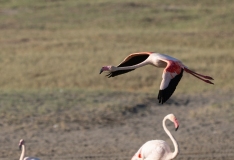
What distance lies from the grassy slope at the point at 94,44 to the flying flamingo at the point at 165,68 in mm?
5078

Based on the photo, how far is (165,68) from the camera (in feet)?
16.9

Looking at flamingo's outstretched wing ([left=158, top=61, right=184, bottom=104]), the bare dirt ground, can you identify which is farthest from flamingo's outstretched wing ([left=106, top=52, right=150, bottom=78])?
the bare dirt ground

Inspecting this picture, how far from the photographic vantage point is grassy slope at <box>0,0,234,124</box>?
13297 millimetres

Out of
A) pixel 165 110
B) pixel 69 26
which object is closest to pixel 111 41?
pixel 69 26

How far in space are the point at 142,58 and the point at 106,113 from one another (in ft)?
17.1

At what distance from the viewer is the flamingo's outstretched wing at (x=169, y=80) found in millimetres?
4949

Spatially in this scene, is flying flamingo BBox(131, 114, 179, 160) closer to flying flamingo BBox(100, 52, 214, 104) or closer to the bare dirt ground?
flying flamingo BBox(100, 52, 214, 104)

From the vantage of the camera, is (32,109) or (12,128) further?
(32,109)

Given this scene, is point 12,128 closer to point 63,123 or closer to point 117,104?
point 63,123

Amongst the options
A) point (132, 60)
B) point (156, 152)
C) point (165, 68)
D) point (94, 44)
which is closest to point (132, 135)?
point (156, 152)

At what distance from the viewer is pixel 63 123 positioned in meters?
10.5

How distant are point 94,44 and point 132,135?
27.7 ft

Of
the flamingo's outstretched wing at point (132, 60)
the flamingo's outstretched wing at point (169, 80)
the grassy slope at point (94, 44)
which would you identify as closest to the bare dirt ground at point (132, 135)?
the grassy slope at point (94, 44)

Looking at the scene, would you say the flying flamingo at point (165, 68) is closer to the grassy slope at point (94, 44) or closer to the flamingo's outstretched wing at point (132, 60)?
the flamingo's outstretched wing at point (132, 60)
